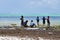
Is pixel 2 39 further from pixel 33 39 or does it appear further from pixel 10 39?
pixel 33 39

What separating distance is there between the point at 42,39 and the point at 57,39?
1149 mm

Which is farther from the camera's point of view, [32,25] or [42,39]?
[32,25]

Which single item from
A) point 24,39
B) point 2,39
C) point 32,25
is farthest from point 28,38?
point 32,25

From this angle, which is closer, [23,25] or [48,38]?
[48,38]

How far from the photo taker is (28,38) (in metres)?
21.0

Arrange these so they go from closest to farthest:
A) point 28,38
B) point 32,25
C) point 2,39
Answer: point 2,39
point 28,38
point 32,25

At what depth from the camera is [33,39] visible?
66.6 ft

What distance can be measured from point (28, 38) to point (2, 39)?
2108mm

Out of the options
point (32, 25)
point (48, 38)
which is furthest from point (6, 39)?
point (32, 25)

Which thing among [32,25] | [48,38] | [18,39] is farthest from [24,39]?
[32,25]

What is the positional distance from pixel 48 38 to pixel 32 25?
9863mm

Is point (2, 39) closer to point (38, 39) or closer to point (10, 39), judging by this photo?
point (10, 39)

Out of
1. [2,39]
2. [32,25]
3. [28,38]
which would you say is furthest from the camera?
[32,25]

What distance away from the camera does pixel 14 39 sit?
20.0m
